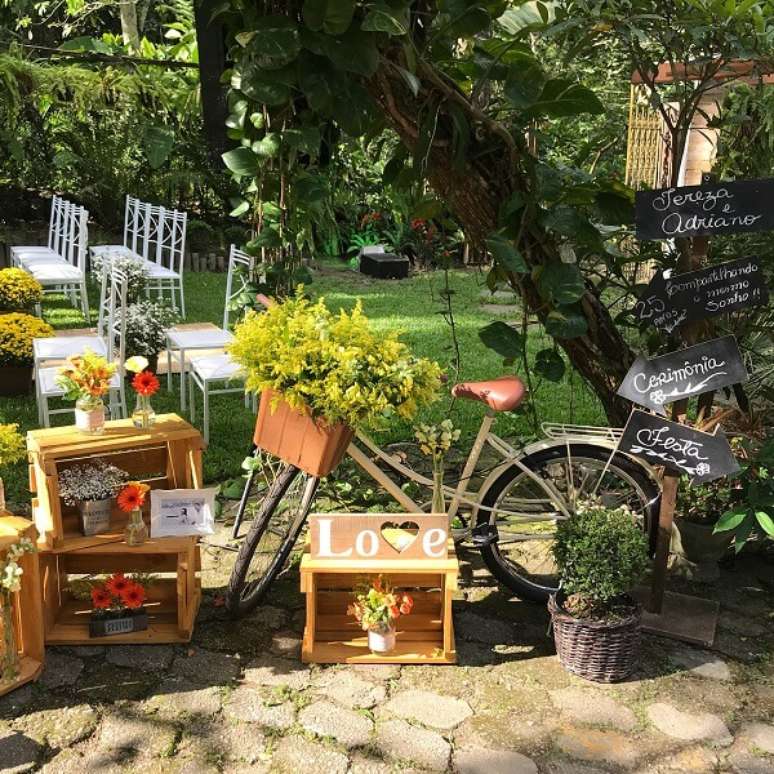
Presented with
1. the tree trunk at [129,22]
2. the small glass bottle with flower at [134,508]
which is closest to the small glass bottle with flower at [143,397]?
the small glass bottle with flower at [134,508]

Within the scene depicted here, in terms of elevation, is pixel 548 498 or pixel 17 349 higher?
pixel 17 349

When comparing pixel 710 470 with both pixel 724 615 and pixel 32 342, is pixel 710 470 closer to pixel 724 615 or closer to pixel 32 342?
pixel 724 615

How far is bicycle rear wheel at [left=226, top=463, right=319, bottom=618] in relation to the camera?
9.83 ft

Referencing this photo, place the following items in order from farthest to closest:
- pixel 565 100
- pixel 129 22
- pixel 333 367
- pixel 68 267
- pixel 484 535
→ pixel 129 22 < pixel 68 267 < pixel 484 535 < pixel 565 100 < pixel 333 367

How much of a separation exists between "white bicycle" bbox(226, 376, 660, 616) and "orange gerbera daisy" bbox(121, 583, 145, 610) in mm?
301

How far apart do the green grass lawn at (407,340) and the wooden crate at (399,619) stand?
2.54 feet

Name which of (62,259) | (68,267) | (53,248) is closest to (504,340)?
(68,267)

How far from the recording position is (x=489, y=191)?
123 inches

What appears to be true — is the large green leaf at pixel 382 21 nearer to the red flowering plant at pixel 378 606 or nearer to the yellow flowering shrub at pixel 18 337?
the red flowering plant at pixel 378 606

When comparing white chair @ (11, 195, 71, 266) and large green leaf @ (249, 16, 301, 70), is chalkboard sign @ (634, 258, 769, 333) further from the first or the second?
white chair @ (11, 195, 71, 266)

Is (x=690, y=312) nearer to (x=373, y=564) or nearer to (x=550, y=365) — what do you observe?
(x=550, y=365)

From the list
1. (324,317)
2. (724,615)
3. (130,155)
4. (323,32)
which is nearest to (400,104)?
(323,32)

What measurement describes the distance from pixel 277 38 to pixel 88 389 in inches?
56.5

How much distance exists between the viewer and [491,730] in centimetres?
264
